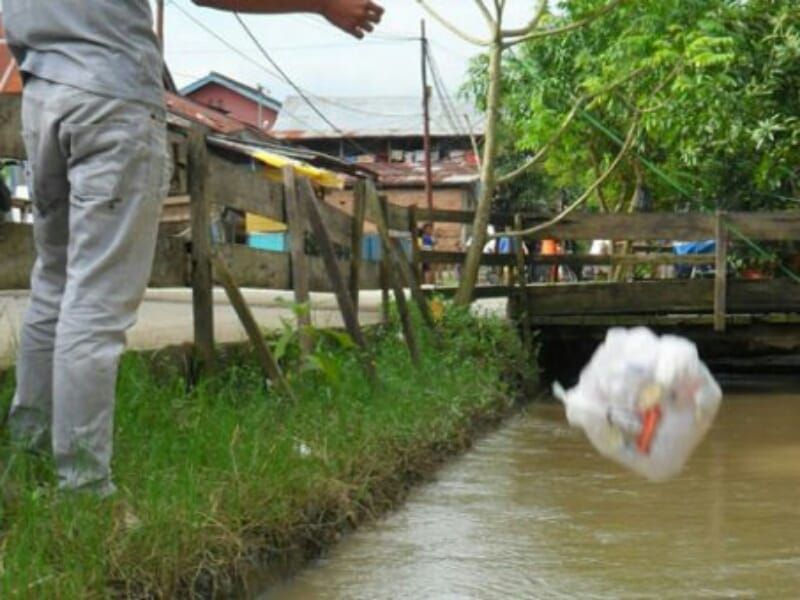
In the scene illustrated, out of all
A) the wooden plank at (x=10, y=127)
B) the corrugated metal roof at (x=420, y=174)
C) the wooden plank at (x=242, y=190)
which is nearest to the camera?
the wooden plank at (x=10, y=127)

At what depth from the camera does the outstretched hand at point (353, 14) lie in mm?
3271

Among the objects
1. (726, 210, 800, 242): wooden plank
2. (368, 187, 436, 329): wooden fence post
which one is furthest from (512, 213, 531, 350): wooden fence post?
(368, 187, 436, 329): wooden fence post

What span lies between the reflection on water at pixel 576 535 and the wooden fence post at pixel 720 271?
361 centimetres

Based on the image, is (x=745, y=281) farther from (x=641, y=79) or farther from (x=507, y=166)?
(x=507, y=166)

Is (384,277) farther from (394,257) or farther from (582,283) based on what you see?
(582,283)

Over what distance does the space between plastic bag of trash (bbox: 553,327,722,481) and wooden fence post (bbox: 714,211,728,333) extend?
7.40 meters

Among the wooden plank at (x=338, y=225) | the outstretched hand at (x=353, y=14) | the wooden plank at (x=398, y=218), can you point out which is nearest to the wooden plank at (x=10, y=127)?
the outstretched hand at (x=353, y=14)

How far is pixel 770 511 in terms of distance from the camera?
189 inches

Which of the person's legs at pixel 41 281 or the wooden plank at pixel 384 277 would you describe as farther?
the wooden plank at pixel 384 277

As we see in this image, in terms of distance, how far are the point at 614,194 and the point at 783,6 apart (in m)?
12.5

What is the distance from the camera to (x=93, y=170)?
292cm

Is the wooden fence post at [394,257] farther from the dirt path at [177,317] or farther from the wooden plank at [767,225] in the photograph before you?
the wooden plank at [767,225]

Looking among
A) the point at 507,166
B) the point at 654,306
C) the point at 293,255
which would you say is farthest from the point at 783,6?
the point at 507,166

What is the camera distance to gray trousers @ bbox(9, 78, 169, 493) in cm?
291
